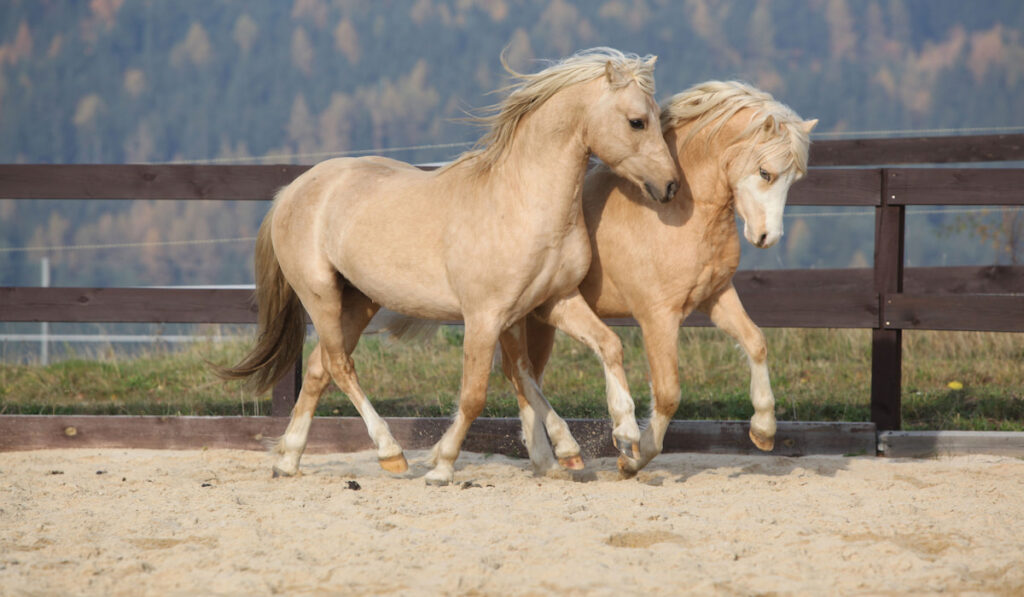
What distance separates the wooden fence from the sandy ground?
68 centimetres

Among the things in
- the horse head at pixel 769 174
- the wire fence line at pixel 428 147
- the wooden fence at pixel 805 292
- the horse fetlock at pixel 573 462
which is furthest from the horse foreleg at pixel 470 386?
the wire fence line at pixel 428 147

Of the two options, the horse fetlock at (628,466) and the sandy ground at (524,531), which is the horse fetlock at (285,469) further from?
the horse fetlock at (628,466)

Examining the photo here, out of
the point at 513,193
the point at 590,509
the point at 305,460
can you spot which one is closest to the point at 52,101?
the point at 305,460

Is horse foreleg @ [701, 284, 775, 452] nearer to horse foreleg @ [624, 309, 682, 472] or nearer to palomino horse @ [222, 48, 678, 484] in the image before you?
horse foreleg @ [624, 309, 682, 472]

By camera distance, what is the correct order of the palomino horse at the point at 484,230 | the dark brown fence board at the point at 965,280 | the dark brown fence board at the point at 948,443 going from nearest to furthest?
the palomino horse at the point at 484,230 → the dark brown fence board at the point at 948,443 → the dark brown fence board at the point at 965,280

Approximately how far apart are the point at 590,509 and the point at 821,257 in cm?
827

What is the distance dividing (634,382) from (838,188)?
89.9 inches

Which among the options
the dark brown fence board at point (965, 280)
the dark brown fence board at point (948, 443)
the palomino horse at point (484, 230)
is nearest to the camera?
the palomino horse at point (484, 230)

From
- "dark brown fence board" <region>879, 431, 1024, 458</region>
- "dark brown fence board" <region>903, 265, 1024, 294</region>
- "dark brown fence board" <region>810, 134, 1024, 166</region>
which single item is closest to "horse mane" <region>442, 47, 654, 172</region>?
"dark brown fence board" <region>879, 431, 1024, 458</region>

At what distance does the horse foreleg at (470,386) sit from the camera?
3795mm

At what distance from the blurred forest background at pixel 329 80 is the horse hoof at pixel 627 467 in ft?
23.7

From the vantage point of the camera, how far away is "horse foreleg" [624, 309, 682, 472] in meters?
3.85

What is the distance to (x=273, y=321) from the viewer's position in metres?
4.78

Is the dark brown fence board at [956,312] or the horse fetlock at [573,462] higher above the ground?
the dark brown fence board at [956,312]
